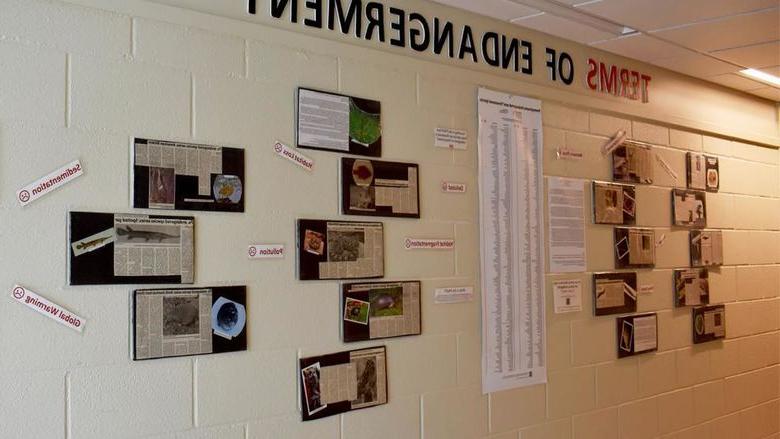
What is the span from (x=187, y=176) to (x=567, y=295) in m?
1.88

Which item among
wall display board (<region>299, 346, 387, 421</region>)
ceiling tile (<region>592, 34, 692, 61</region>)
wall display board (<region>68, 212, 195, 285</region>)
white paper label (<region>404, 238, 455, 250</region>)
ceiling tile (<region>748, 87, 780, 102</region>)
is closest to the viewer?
wall display board (<region>68, 212, 195, 285</region>)

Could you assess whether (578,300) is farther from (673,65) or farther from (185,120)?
(185,120)

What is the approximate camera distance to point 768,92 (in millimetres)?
4625

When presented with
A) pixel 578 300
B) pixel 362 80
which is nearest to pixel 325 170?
pixel 362 80

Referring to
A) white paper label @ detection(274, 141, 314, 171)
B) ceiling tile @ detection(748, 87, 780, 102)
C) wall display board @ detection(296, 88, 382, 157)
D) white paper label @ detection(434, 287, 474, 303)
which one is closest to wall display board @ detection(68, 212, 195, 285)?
white paper label @ detection(274, 141, 314, 171)

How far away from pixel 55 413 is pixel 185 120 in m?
0.87

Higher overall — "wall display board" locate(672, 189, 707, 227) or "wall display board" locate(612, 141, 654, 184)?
"wall display board" locate(612, 141, 654, 184)

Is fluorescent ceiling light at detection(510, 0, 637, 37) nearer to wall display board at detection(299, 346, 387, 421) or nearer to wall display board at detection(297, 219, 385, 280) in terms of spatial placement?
wall display board at detection(297, 219, 385, 280)

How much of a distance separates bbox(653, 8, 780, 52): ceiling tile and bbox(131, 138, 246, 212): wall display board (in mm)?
2136

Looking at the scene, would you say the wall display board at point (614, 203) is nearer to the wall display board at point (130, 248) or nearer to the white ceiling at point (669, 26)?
the white ceiling at point (669, 26)

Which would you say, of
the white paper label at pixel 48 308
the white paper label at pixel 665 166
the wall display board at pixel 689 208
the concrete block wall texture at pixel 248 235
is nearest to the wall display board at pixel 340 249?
the concrete block wall texture at pixel 248 235

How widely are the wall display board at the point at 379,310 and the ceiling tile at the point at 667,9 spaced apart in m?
1.38

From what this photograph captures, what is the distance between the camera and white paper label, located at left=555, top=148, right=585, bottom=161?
3.44m

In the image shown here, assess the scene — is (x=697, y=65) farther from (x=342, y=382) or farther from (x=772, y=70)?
(x=342, y=382)
